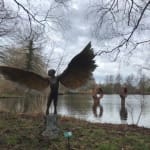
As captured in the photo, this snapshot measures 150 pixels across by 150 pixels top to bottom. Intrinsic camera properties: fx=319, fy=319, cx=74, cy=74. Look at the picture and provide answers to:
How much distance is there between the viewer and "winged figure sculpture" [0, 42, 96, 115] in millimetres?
7516

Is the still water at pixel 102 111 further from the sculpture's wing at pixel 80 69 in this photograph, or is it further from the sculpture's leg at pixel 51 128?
the sculpture's wing at pixel 80 69

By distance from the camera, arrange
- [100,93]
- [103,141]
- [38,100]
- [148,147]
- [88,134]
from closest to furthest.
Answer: [148,147] → [103,141] → [88,134] → [38,100] → [100,93]

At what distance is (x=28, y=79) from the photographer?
311 inches

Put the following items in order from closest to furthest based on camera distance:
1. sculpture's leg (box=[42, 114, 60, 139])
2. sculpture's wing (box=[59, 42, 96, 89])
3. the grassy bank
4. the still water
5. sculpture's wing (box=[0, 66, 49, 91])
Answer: the grassy bank < sculpture's wing (box=[59, 42, 96, 89]) < sculpture's wing (box=[0, 66, 49, 91]) < sculpture's leg (box=[42, 114, 60, 139]) < the still water

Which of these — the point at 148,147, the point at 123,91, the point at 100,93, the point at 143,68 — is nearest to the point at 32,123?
the point at 148,147

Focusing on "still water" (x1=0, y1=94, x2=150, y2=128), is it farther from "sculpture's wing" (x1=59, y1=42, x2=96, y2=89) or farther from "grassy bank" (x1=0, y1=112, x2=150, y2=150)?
"sculpture's wing" (x1=59, y1=42, x2=96, y2=89)

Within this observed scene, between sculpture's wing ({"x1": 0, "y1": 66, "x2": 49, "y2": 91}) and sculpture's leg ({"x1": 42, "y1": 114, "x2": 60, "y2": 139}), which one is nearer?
sculpture's wing ({"x1": 0, "y1": 66, "x2": 49, "y2": 91})

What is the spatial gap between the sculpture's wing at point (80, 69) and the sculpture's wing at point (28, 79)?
48cm

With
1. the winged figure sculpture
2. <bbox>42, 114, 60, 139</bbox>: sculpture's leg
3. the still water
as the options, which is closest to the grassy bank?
<bbox>42, 114, 60, 139</bbox>: sculpture's leg

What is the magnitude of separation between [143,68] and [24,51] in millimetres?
13886

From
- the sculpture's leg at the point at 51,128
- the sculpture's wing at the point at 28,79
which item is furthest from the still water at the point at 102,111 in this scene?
the sculpture's wing at the point at 28,79

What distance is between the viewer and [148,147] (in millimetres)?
7223

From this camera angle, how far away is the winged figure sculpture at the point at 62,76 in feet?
24.7

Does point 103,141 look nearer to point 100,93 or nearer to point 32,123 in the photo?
point 32,123
